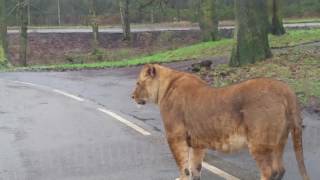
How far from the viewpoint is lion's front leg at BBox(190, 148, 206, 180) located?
787 centimetres

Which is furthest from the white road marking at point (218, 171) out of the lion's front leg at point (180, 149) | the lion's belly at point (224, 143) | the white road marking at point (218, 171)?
the lion's belly at point (224, 143)

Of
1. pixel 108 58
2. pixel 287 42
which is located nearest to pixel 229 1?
pixel 108 58

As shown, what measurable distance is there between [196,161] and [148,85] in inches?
41.8

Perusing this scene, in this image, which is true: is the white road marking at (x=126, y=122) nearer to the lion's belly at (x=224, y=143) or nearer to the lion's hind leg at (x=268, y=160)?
the lion's belly at (x=224, y=143)

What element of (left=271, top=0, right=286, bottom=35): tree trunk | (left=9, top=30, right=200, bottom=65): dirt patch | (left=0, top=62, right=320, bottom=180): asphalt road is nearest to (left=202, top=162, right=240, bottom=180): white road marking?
(left=0, top=62, right=320, bottom=180): asphalt road

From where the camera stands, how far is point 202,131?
7.25 meters

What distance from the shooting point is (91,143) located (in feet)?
36.0

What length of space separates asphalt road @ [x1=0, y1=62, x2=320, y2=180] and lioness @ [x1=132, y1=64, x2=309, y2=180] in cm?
117

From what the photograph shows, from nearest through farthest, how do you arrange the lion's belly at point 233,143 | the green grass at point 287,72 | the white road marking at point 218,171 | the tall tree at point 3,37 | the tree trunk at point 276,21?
the lion's belly at point 233,143 < the white road marking at point 218,171 < the green grass at point 287,72 < the tree trunk at point 276,21 < the tall tree at point 3,37

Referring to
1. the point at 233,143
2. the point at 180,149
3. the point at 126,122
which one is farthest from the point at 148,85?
the point at 126,122

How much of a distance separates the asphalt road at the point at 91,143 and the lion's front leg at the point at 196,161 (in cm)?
40

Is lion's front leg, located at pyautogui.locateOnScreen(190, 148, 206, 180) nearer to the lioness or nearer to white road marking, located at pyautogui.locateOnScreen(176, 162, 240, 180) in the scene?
the lioness

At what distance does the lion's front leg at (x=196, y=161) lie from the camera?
7.87 meters

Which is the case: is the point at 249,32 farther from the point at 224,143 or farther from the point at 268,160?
the point at 268,160
